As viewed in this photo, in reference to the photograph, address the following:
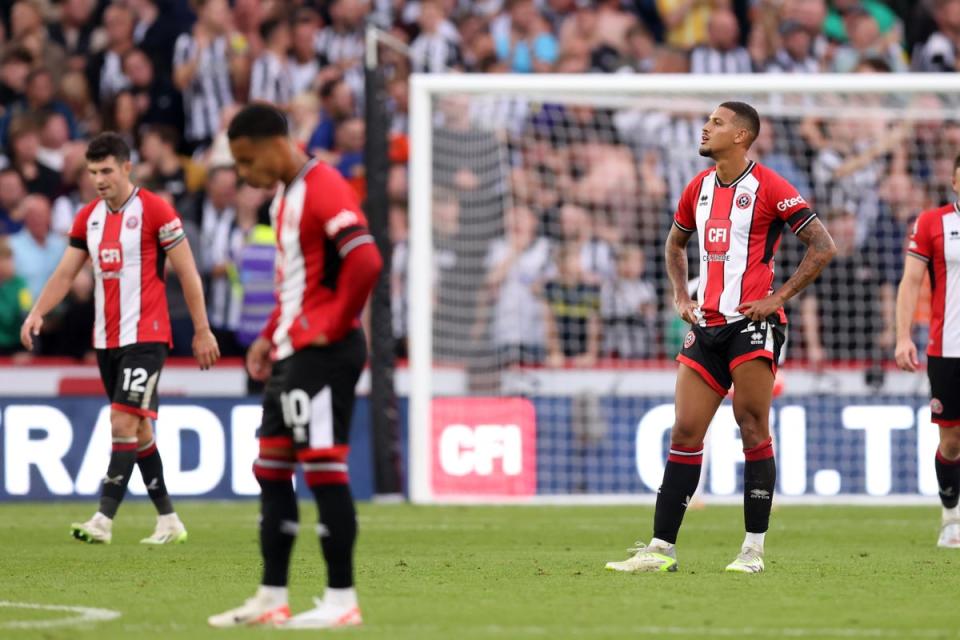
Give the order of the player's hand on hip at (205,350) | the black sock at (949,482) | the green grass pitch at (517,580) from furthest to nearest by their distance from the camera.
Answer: the black sock at (949,482)
the player's hand on hip at (205,350)
the green grass pitch at (517,580)

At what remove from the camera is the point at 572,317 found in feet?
52.3

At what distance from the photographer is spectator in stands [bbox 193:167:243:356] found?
637 inches

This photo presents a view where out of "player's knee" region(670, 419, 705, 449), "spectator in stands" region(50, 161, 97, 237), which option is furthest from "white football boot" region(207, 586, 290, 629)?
"spectator in stands" region(50, 161, 97, 237)

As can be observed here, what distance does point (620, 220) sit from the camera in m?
16.7

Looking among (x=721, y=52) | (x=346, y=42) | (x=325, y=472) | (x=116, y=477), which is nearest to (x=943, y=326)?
(x=116, y=477)

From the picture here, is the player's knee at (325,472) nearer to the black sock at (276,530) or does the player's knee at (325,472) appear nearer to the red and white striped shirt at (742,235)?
the black sock at (276,530)

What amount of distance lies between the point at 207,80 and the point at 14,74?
228 centimetres

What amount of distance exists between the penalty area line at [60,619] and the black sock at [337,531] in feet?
3.07

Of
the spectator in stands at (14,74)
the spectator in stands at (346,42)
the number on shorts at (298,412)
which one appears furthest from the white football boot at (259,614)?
the spectator in stands at (14,74)

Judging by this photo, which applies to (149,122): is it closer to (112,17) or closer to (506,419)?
(112,17)

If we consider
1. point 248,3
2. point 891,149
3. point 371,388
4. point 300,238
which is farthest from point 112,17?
point 300,238

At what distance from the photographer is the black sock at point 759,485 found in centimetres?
836

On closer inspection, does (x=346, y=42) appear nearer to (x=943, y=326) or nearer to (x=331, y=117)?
(x=331, y=117)

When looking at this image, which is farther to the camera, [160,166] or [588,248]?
[160,166]
